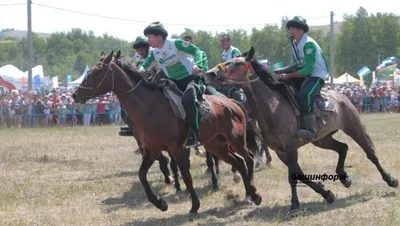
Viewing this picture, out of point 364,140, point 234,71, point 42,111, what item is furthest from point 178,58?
point 42,111

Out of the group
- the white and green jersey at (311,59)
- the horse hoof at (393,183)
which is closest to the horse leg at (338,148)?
the horse hoof at (393,183)

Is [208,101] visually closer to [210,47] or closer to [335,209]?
[335,209]

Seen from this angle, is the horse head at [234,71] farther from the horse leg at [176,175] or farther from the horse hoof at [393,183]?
the horse hoof at [393,183]

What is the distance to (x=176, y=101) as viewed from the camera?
912cm

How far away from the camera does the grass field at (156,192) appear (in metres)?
9.01

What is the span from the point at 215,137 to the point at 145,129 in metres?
1.55

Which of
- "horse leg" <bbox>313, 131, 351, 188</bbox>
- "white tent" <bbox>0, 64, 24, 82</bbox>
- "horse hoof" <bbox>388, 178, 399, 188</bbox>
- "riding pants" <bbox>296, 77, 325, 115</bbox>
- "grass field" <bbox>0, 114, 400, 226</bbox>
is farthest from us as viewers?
"white tent" <bbox>0, 64, 24, 82</bbox>

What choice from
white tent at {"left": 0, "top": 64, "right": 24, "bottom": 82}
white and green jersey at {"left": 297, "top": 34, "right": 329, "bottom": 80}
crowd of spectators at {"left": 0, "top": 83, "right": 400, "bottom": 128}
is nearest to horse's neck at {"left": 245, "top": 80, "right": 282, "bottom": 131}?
white and green jersey at {"left": 297, "top": 34, "right": 329, "bottom": 80}

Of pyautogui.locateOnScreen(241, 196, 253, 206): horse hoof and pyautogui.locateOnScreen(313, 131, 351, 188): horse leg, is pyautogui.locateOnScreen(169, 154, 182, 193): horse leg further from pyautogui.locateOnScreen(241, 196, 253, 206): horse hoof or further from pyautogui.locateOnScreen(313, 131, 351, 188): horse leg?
pyautogui.locateOnScreen(313, 131, 351, 188): horse leg

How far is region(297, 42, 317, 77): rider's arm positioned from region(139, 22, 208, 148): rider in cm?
144

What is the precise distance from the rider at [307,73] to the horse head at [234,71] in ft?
1.96

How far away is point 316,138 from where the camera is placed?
1007cm

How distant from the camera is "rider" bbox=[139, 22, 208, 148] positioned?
9141mm

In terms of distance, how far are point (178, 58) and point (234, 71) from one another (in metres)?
0.83
